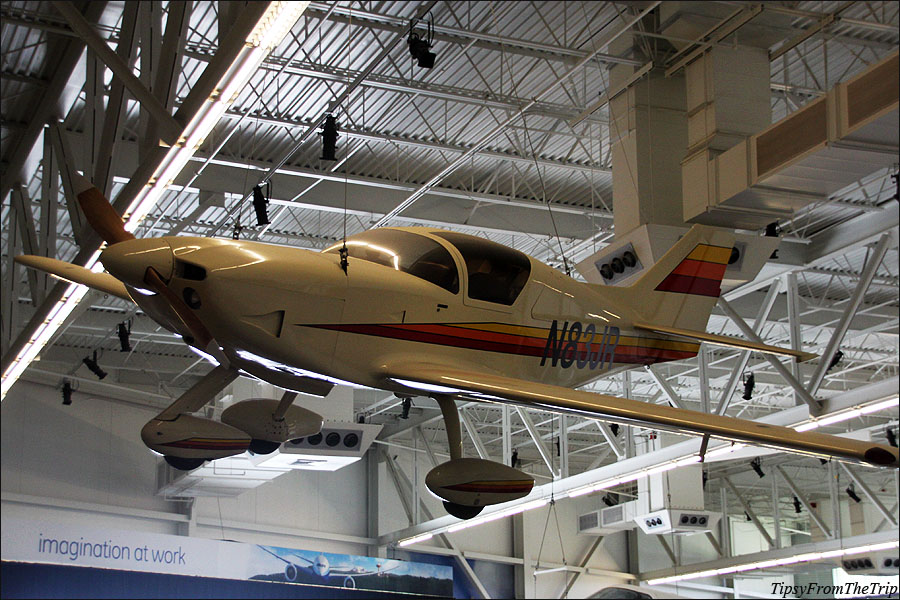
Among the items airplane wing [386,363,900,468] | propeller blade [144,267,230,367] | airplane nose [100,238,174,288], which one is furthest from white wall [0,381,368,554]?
airplane wing [386,363,900,468]

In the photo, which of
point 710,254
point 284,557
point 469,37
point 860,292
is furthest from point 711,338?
point 284,557

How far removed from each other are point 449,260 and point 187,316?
6.12ft

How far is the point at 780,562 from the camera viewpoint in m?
25.8

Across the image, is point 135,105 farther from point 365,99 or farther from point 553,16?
point 553,16

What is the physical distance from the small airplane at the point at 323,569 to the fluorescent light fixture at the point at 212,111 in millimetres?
6298

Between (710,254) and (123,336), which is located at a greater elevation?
(123,336)

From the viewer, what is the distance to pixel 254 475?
2141 centimetres

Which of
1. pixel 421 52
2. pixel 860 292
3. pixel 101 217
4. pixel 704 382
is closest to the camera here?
pixel 101 217

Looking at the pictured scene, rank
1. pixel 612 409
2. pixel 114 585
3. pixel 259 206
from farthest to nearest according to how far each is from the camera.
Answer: pixel 259 206
pixel 114 585
pixel 612 409

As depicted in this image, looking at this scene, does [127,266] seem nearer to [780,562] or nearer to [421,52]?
[421,52]

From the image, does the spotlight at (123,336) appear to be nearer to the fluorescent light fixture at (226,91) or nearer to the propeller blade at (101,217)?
the fluorescent light fixture at (226,91)

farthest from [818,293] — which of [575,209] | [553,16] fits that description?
[553,16]

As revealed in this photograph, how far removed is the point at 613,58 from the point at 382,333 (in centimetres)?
679

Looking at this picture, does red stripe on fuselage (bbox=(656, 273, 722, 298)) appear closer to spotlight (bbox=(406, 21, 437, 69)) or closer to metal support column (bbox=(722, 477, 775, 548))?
spotlight (bbox=(406, 21, 437, 69))
